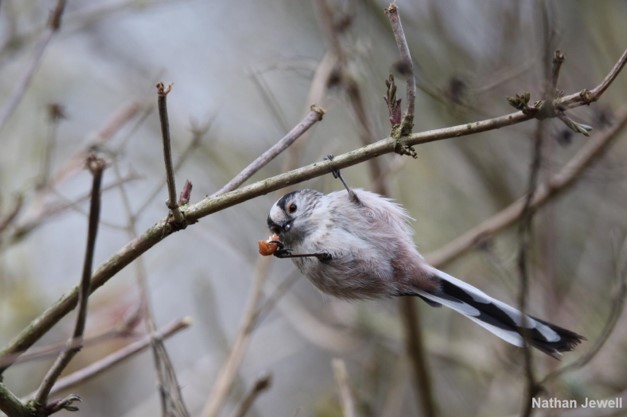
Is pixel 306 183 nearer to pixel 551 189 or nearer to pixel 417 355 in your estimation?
pixel 417 355

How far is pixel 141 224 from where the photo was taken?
6109 mm

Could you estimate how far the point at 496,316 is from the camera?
2439mm

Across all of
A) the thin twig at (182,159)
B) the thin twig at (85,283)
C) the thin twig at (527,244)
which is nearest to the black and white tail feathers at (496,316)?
the thin twig at (527,244)

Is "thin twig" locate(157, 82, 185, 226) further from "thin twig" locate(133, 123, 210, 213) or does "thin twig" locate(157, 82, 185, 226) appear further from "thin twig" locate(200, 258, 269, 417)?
"thin twig" locate(200, 258, 269, 417)

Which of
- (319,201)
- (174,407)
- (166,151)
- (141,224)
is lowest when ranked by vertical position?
(174,407)

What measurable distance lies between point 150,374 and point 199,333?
73cm

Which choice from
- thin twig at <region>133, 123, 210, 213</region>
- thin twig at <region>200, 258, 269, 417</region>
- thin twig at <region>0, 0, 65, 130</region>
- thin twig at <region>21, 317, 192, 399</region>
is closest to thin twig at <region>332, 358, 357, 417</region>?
thin twig at <region>200, 258, 269, 417</region>

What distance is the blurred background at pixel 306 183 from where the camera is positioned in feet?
11.9

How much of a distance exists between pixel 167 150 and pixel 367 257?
104 centimetres

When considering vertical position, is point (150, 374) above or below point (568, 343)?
above

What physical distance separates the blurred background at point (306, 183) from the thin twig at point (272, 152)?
3.49ft

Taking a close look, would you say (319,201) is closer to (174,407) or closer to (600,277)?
(174,407)

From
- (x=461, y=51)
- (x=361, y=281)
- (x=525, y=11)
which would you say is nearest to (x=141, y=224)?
(x=461, y=51)

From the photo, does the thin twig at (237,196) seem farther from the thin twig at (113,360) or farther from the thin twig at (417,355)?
Result: the thin twig at (417,355)
